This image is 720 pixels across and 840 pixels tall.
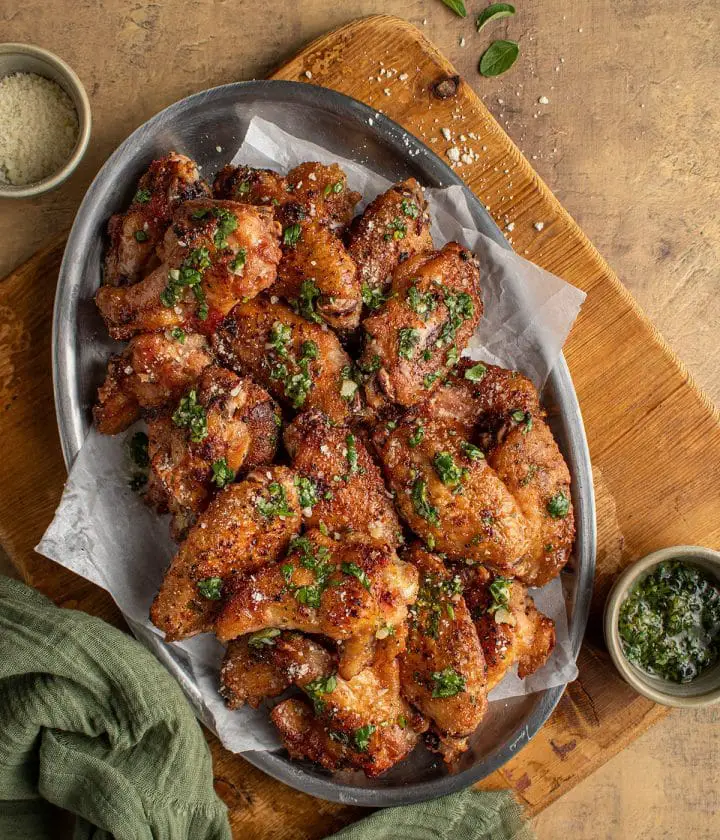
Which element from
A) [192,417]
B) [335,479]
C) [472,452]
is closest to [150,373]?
[192,417]

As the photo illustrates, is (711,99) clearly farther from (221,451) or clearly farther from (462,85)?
(221,451)

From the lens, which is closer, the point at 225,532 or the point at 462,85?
the point at 225,532

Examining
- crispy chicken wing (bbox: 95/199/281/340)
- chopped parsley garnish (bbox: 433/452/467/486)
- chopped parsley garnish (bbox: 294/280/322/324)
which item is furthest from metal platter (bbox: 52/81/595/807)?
chopped parsley garnish (bbox: 294/280/322/324)

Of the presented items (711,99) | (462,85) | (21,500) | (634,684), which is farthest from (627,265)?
(21,500)

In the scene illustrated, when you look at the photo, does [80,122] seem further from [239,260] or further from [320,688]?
[320,688]

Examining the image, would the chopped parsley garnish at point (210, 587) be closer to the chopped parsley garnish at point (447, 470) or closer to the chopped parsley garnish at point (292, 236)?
the chopped parsley garnish at point (447, 470)
